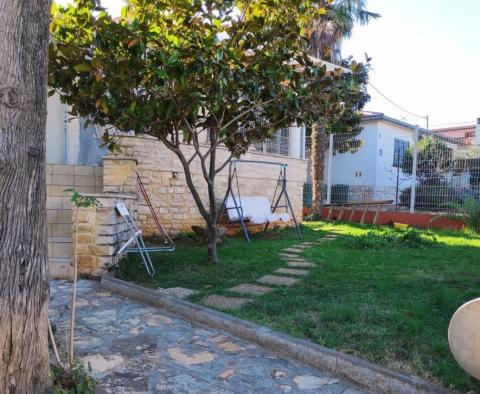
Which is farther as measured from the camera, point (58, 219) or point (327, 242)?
point (327, 242)

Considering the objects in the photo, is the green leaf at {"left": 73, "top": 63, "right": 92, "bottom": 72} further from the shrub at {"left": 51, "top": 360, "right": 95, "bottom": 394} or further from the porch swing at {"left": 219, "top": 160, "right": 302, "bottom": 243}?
the porch swing at {"left": 219, "top": 160, "right": 302, "bottom": 243}

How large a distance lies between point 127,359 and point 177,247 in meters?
4.27

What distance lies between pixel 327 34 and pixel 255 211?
31.0 ft

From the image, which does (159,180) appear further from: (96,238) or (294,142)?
(294,142)

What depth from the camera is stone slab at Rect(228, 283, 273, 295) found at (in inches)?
178

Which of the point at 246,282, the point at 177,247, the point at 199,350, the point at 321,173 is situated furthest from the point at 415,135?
the point at 199,350

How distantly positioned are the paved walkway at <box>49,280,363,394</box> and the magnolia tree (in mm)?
2284

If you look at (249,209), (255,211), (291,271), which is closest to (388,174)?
(255,211)

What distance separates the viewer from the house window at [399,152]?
11516mm

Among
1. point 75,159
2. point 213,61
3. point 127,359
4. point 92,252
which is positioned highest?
point 213,61

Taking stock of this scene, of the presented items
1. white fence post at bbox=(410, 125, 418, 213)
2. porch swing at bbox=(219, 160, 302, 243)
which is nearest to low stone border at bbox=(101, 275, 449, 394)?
porch swing at bbox=(219, 160, 302, 243)

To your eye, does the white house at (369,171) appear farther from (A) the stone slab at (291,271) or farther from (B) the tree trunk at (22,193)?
(B) the tree trunk at (22,193)

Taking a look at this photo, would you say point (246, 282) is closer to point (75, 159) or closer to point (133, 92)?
point (133, 92)

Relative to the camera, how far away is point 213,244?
19.3 ft
